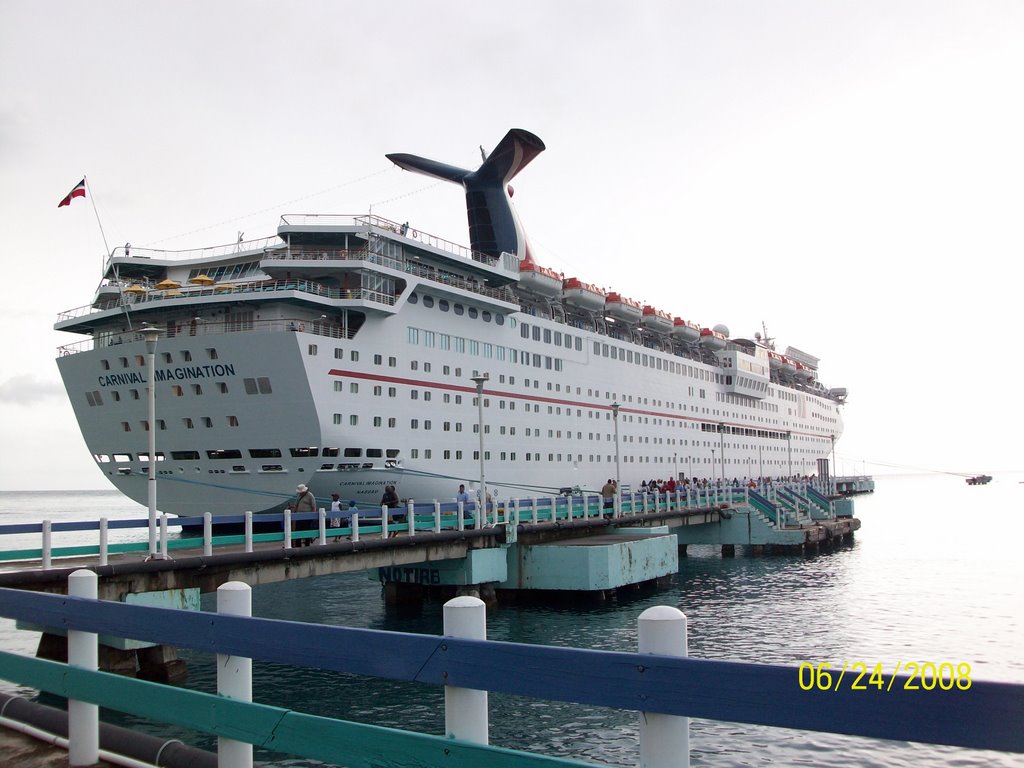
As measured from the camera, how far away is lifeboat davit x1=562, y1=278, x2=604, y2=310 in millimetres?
51531

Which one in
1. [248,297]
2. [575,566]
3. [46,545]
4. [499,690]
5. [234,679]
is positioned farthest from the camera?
[248,297]

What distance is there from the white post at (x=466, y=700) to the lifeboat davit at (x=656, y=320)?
57155 mm

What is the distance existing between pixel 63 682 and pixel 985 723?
190 inches

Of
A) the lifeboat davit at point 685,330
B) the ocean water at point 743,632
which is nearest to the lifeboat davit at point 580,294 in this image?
the lifeboat davit at point 685,330

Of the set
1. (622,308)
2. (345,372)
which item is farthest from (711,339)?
(345,372)

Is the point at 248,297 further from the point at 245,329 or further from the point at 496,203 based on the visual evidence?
the point at 496,203

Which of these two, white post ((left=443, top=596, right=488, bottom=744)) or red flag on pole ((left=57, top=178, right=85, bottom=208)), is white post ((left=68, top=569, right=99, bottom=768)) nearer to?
white post ((left=443, top=596, right=488, bottom=744))

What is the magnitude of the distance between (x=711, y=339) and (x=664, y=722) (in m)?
70.5

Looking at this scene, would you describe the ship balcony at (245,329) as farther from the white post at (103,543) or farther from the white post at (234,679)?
the white post at (234,679)

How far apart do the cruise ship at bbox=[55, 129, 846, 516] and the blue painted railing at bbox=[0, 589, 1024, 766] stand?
23638 millimetres

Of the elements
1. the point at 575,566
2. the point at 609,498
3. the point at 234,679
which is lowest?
the point at 575,566

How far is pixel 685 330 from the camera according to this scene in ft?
219

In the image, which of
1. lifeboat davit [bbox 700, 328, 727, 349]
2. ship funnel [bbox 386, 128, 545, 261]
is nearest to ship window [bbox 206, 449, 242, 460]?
ship funnel [bbox 386, 128, 545, 261]

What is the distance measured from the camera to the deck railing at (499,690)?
2.64m
